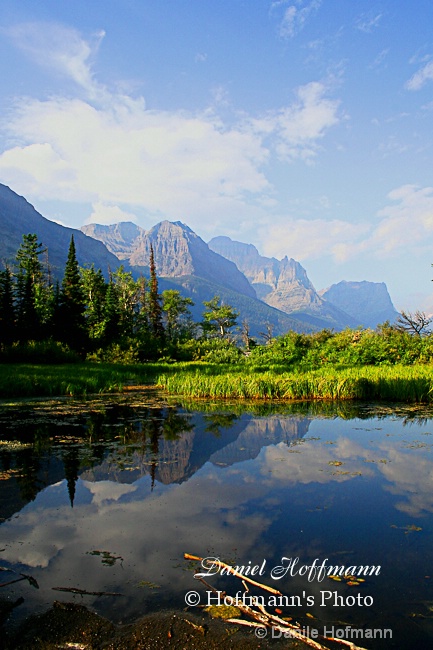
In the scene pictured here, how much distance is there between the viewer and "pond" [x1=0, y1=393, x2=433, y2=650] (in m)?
3.64

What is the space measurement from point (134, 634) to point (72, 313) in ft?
144

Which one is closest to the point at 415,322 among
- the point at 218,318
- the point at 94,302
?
the point at 94,302

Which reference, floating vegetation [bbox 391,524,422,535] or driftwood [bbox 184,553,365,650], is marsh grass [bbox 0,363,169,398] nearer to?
floating vegetation [bbox 391,524,422,535]

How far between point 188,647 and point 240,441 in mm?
6418

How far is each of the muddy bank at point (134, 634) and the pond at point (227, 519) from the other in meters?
0.17

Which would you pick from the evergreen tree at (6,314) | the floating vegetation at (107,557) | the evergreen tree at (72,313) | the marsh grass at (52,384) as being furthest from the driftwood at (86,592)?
the evergreen tree at (72,313)

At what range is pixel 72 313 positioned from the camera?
146 ft

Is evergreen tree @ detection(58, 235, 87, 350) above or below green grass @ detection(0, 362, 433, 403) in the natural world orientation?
above

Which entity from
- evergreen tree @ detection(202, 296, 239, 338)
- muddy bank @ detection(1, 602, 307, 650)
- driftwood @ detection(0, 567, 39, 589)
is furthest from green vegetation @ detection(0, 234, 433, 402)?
muddy bank @ detection(1, 602, 307, 650)

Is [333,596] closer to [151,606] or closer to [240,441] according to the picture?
[151,606]

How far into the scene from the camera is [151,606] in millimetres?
3500

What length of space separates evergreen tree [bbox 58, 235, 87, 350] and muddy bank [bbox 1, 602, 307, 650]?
1540 inches

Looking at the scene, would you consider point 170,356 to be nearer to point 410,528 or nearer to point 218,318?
point 218,318

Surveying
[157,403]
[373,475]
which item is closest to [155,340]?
Result: [157,403]
